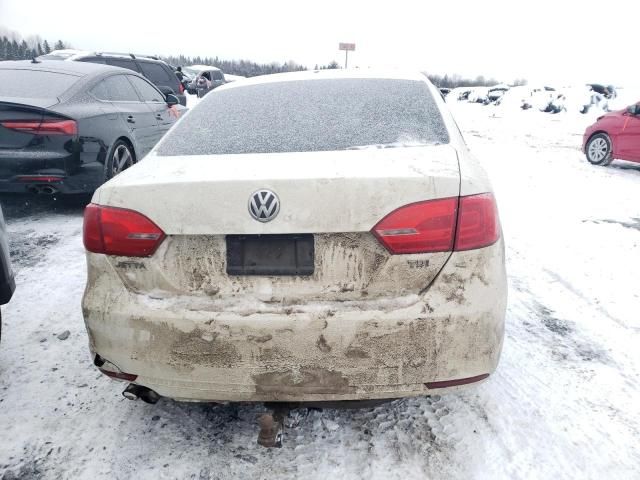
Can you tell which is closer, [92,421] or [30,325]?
[92,421]

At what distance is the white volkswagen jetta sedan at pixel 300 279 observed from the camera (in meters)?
1.72

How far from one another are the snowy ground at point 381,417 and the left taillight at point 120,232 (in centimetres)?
88

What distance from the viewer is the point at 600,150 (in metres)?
9.79

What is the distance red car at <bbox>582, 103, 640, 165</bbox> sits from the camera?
9.14m

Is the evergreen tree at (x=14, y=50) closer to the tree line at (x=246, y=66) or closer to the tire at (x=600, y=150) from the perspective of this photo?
the tree line at (x=246, y=66)

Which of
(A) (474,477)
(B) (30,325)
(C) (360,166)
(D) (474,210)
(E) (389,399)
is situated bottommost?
(B) (30,325)

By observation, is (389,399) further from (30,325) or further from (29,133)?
(29,133)

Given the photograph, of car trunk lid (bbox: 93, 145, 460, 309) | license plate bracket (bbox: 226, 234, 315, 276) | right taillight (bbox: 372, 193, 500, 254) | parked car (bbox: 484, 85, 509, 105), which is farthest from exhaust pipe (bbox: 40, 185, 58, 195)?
parked car (bbox: 484, 85, 509, 105)

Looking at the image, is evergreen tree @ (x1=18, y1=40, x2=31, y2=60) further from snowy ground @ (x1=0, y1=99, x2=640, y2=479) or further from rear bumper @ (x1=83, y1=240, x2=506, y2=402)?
rear bumper @ (x1=83, y1=240, x2=506, y2=402)

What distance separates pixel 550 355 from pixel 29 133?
4.72 metres

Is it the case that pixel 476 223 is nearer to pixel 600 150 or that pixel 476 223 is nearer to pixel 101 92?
pixel 101 92

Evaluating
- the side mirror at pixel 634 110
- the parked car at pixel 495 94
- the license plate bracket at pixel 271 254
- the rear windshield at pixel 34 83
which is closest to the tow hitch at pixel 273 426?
the license plate bracket at pixel 271 254

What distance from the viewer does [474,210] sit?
1783 millimetres

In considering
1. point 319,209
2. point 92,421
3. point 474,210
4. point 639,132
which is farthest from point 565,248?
point 639,132
